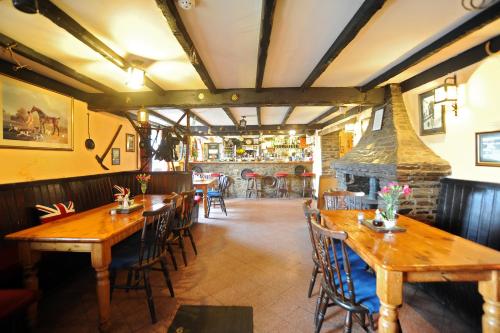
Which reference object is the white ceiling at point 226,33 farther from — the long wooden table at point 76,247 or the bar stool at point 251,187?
the bar stool at point 251,187

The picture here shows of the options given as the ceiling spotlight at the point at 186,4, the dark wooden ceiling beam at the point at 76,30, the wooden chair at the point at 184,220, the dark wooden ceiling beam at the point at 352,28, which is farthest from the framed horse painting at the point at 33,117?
the dark wooden ceiling beam at the point at 352,28

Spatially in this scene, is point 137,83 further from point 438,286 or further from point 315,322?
point 438,286

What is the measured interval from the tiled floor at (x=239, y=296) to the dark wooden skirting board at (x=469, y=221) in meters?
0.13

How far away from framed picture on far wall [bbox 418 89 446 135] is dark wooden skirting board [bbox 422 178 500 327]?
633mm

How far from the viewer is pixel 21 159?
2.54 metres

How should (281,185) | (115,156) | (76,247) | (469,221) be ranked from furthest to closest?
1. (281,185)
2. (115,156)
3. (469,221)
4. (76,247)

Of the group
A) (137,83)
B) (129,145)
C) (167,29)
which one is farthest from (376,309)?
(129,145)

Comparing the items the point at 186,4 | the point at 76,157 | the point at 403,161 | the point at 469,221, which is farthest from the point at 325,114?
the point at 76,157

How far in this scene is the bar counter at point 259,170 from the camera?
26.2 feet

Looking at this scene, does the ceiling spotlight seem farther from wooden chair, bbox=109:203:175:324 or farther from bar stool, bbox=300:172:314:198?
bar stool, bbox=300:172:314:198

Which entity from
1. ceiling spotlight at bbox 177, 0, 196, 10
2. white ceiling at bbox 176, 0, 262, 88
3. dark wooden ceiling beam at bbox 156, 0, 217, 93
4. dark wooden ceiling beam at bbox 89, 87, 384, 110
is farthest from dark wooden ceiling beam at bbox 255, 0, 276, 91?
dark wooden ceiling beam at bbox 89, 87, 384, 110

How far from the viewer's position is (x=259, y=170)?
805 cm

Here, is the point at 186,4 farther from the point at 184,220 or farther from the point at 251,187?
the point at 251,187

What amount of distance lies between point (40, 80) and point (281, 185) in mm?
6591
